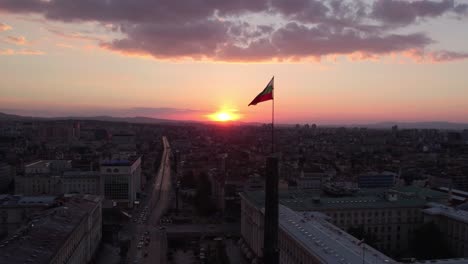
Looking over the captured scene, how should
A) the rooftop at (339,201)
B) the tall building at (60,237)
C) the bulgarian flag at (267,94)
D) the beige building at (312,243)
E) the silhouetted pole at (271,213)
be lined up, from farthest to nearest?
the rooftop at (339,201), the tall building at (60,237), the beige building at (312,243), the bulgarian flag at (267,94), the silhouetted pole at (271,213)

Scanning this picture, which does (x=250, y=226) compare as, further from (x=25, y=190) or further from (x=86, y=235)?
(x=25, y=190)

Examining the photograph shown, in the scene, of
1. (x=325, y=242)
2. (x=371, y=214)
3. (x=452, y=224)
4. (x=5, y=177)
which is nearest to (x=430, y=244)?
(x=452, y=224)

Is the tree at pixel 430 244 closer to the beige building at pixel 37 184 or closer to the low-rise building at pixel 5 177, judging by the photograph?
the beige building at pixel 37 184

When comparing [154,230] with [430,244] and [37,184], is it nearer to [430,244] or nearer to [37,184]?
[37,184]

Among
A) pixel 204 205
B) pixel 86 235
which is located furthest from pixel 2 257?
pixel 204 205

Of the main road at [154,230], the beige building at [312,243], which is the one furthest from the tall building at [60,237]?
the beige building at [312,243]

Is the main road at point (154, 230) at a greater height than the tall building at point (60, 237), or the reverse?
the tall building at point (60, 237)
